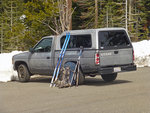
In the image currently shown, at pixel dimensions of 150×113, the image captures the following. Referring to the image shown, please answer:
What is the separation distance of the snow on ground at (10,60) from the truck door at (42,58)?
1.69 meters

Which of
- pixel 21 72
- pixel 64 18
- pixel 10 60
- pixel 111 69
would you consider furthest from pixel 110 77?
pixel 64 18

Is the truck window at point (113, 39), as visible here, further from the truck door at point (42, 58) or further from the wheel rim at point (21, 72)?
the wheel rim at point (21, 72)

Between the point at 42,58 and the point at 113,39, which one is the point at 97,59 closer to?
the point at 113,39

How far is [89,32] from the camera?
12.5m

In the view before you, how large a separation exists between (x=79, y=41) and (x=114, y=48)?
1.27 meters

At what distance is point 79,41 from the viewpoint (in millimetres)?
12852

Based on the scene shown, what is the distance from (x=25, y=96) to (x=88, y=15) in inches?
1627

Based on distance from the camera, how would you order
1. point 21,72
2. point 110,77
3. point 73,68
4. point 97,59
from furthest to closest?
point 21,72
point 110,77
point 73,68
point 97,59

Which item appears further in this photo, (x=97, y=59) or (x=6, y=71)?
(x=6, y=71)

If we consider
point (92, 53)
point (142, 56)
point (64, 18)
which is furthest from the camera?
point (64, 18)

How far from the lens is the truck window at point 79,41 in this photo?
12.5 metres

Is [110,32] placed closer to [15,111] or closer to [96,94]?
[96,94]

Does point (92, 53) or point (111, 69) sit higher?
point (92, 53)

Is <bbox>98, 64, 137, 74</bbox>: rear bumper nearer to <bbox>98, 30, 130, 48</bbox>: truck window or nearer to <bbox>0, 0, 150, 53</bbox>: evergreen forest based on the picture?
<bbox>98, 30, 130, 48</bbox>: truck window
